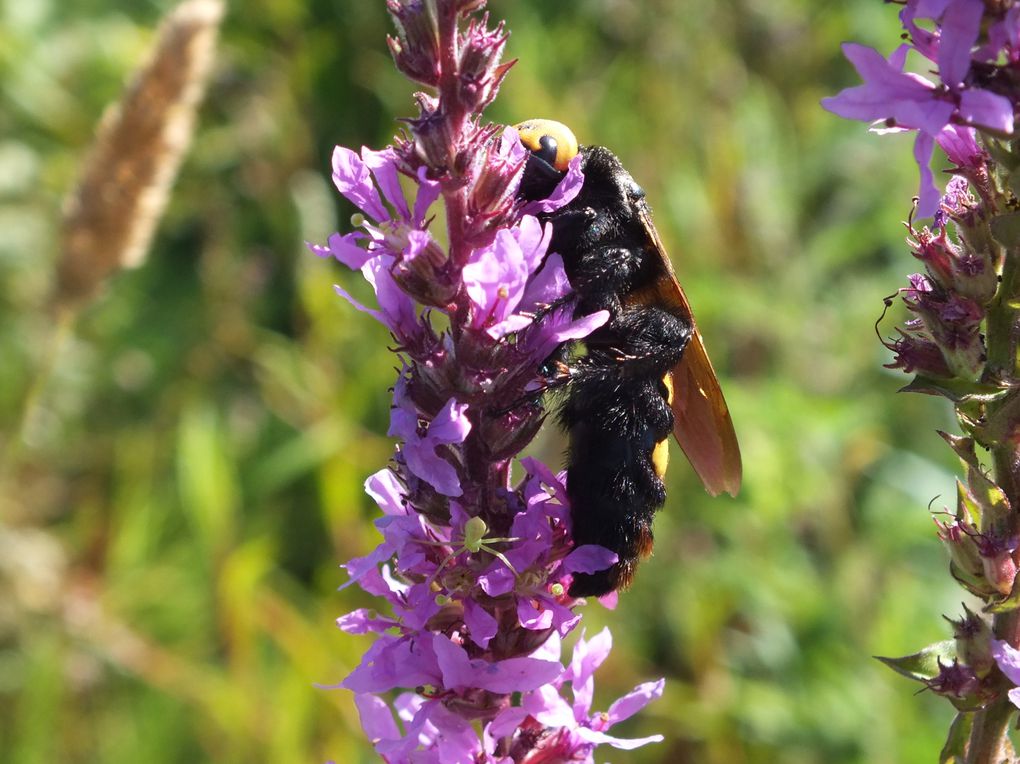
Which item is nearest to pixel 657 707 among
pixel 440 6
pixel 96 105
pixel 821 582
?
pixel 821 582

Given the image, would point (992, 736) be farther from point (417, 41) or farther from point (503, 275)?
point (417, 41)

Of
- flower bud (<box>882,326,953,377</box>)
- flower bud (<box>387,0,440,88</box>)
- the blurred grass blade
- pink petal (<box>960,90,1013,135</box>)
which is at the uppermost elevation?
pink petal (<box>960,90,1013,135</box>)

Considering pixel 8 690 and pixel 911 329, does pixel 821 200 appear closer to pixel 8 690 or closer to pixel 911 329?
pixel 911 329

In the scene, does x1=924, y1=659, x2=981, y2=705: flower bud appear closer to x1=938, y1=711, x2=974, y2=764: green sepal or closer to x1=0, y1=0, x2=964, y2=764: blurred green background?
x1=938, y1=711, x2=974, y2=764: green sepal

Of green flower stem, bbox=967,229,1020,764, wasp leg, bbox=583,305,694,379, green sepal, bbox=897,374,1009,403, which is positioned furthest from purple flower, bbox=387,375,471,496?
green flower stem, bbox=967,229,1020,764

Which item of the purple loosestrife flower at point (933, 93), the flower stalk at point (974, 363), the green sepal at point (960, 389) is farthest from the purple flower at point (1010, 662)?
the purple loosestrife flower at point (933, 93)
